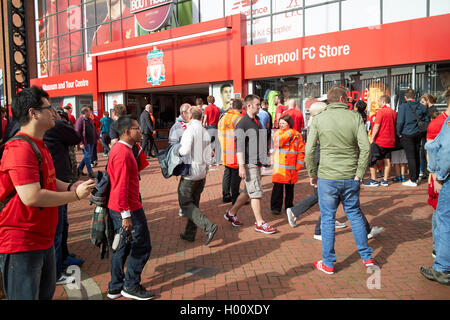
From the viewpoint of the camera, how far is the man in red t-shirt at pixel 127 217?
3387 millimetres

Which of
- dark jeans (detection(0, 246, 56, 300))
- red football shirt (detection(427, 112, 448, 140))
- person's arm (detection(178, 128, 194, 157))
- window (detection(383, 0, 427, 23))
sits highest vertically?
window (detection(383, 0, 427, 23))

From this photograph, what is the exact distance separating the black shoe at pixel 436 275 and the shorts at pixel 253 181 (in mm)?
2267

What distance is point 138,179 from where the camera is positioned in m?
3.75

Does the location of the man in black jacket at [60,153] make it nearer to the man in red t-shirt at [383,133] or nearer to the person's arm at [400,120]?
the man in red t-shirt at [383,133]

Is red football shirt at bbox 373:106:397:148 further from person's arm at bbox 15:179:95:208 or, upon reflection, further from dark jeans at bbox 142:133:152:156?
dark jeans at bbox 142:133:152:156

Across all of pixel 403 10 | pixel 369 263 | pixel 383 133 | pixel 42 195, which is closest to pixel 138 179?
pixel 42 195

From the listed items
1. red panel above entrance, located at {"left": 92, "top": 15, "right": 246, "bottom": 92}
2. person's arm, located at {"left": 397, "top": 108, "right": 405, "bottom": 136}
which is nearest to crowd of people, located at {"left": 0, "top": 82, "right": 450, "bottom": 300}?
person's arm, located at {"left": 397, "top": 108, "right": 405, "bottom": 136}

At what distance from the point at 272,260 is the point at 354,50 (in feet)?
29.5

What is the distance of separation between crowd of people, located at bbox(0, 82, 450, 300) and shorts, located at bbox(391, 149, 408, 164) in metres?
1.55

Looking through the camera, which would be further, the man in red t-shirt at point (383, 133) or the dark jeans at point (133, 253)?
the man in red t-shirt at point (383, 133)

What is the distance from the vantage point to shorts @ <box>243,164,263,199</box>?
17.6 feet

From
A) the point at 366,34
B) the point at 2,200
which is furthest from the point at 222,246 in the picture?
the point at 366,34

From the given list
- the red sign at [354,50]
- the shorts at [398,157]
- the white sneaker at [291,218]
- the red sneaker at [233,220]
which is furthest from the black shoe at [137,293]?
the red sign at [354,50]
